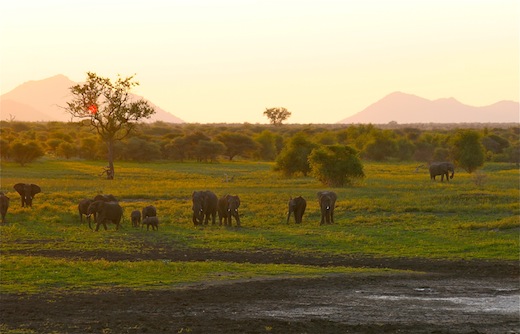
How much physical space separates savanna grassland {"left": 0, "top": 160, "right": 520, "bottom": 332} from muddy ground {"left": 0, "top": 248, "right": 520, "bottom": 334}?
0.34 meters

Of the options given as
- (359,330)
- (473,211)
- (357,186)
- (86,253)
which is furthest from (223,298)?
(357,186)

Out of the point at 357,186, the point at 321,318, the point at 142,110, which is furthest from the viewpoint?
the point at 142,110

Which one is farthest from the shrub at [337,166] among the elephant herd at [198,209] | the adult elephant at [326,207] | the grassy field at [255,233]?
the adult elephant at [326,207]

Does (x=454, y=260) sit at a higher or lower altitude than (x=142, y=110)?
lower

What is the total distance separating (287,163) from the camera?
65000mm

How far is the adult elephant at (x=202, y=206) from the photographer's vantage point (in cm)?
3334

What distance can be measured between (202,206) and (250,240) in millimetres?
6014

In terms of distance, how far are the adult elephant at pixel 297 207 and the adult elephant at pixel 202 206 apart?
3187 mm

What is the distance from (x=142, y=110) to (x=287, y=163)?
16569 millimetres

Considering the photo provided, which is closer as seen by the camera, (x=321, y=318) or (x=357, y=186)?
(x=321, y=318)

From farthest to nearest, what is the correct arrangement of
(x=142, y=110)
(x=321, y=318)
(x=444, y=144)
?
(x=444, y=144), (x=142, y=110), (x=321, y=318)

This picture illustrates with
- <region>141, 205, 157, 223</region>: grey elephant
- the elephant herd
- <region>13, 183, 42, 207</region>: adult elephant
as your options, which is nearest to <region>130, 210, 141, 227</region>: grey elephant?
the elephant herd

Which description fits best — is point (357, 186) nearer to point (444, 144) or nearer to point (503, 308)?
point (503, 308)

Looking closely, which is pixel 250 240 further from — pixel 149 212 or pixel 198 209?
pixel 149 212
